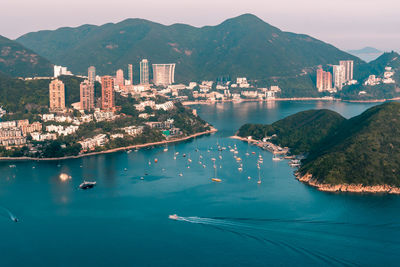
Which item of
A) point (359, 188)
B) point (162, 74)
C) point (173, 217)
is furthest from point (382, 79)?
point (173, 217)

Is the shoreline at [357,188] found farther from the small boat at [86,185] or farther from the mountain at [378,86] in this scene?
the mountain at [378,86]

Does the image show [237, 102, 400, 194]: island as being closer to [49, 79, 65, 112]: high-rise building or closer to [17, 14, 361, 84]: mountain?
[49, 79, 65, 112]: high-rise building

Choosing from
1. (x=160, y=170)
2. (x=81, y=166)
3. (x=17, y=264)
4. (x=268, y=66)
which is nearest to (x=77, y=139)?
(x=81, y=166)

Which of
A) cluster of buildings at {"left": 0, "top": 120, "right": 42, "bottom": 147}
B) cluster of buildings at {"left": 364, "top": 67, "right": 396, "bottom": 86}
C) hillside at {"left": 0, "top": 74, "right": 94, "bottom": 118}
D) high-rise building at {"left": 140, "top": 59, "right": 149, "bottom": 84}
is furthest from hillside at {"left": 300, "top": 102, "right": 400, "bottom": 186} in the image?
cluster of buildings at {"left": 364, "top": 67, "right": 396, "bottom": 86}

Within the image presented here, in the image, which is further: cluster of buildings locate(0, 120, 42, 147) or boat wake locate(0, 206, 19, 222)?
cluster of buildings locate(0, 120, 42, 147)

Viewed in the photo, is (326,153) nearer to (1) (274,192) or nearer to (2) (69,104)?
(1) (274,192)

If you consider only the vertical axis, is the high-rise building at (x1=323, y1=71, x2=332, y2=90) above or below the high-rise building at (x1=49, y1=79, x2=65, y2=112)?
above

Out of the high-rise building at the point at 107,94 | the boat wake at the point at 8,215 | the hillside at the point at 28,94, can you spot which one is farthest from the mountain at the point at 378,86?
the boat wake at the point at 8,215
